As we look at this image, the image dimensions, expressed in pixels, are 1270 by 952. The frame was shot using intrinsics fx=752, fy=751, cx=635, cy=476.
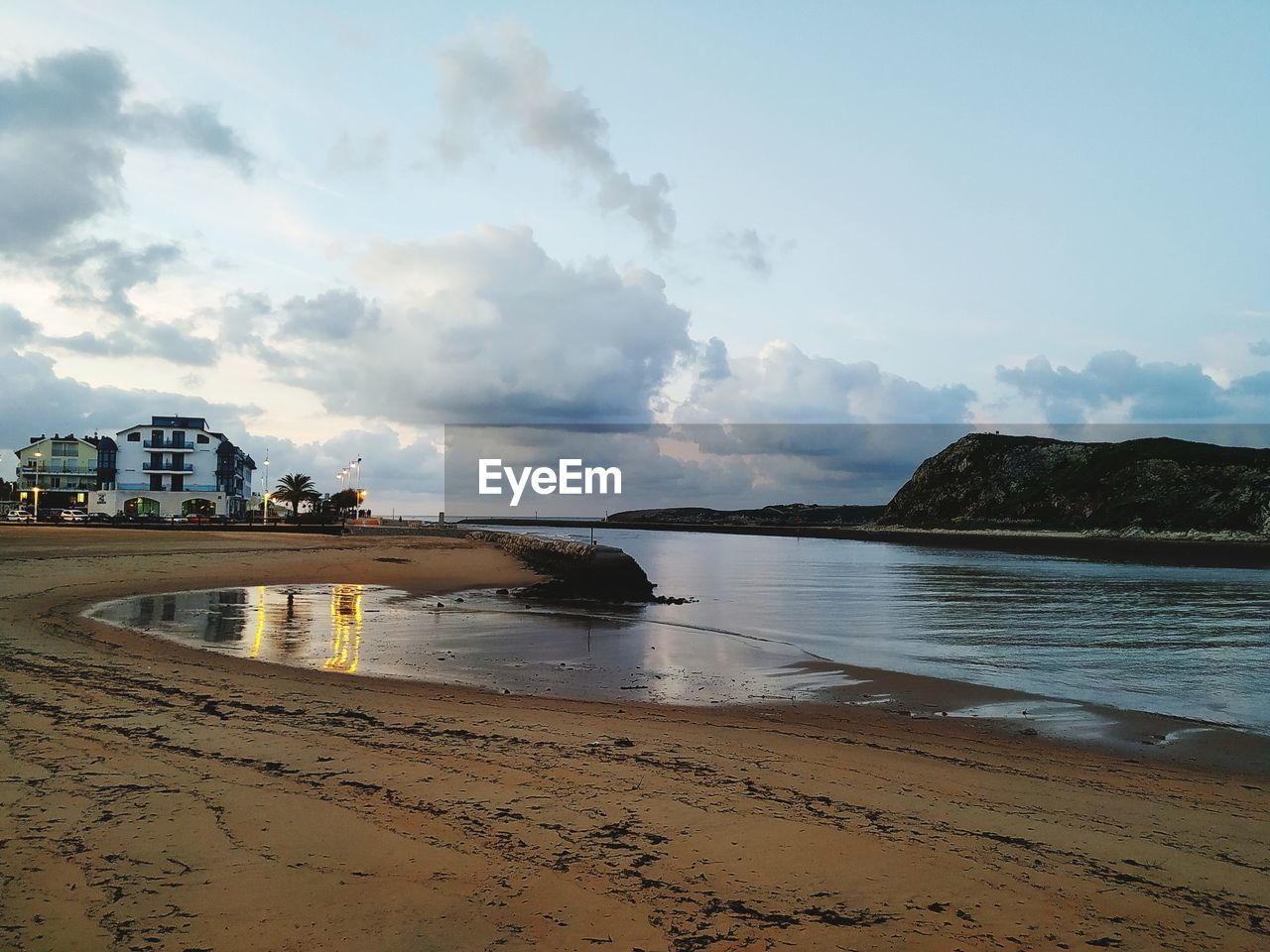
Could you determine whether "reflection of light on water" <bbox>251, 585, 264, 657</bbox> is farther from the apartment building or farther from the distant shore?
the apartment building

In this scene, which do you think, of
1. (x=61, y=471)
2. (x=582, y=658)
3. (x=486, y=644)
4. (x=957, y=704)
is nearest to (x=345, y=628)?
(x=486, y=644)

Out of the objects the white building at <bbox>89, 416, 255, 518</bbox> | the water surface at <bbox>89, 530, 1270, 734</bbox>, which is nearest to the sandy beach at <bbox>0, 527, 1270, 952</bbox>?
the water surface at <bbox>89, 530, 1270, 734</bbox>

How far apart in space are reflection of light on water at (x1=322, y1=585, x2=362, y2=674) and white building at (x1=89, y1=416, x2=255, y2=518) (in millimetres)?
93594

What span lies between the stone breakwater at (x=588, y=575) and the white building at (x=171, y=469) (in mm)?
81510

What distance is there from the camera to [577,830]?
5684mm

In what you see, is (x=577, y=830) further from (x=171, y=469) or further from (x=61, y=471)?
(x=61, y=471)

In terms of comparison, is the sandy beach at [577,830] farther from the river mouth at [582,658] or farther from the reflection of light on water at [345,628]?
the reflection of light on water at [345,628]

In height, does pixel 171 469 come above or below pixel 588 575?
above

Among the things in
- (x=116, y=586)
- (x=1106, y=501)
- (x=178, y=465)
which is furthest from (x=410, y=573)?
(x=1106, y=501)

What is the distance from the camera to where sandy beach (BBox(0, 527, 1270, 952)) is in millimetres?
4355

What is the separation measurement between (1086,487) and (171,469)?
14166 centimetres

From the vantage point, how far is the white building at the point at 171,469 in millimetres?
105062

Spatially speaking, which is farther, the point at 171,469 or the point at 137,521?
the point at 171,469

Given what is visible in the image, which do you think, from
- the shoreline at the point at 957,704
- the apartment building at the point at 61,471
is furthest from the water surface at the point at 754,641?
the apartment building at the point at 61,471
